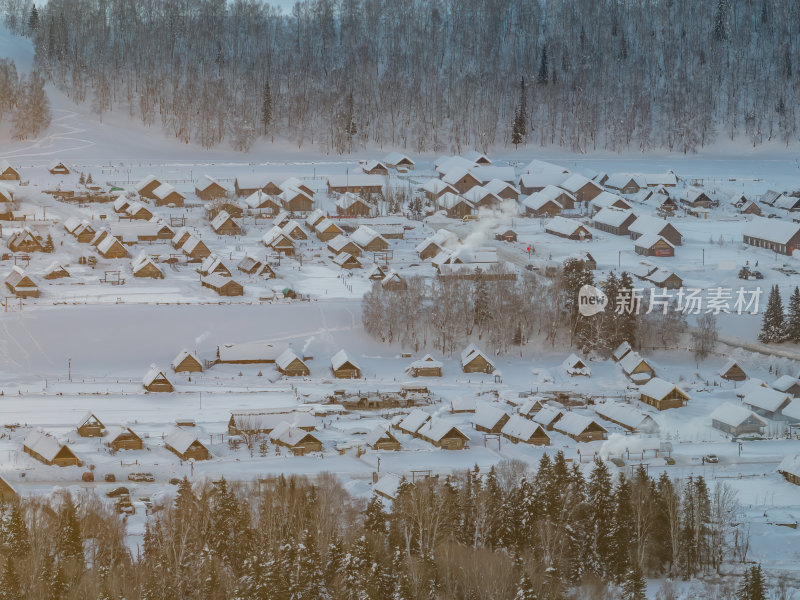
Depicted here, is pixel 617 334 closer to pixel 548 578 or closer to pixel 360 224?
pixel 360 224

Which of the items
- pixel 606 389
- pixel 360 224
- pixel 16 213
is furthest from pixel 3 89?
pixel 606 389

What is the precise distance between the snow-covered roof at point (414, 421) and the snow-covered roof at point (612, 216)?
26692 mm

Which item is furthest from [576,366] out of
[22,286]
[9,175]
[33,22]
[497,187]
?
[33,22]

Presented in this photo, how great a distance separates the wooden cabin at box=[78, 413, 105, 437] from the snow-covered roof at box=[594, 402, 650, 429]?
15943 millimetres

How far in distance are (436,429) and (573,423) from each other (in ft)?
14.6

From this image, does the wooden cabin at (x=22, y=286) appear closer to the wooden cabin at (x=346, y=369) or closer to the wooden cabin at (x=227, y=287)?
the wooden cabin at (x=227, y=287)

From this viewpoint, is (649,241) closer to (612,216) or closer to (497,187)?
(612,216)

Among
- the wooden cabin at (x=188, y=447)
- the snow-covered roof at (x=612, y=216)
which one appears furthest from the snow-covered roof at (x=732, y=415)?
the snow-covered roof at (x=612, y=216)

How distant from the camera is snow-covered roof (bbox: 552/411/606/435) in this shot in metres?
38.9

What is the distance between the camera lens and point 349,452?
121 feet

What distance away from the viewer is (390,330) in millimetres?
47281

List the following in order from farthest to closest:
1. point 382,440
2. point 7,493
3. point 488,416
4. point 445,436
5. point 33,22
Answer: point 33,22, point 488,416, point 445,436, point 382,440, point 7,493

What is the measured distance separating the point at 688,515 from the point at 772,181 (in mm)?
49522

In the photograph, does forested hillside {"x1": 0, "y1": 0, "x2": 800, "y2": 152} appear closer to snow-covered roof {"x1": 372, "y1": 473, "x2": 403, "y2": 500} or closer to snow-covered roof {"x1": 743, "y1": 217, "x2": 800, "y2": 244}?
snow-covered roof {"x1": 743, "y1": 217, "x2": 800, "y2": 244}
